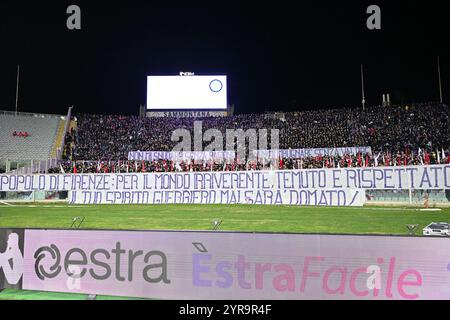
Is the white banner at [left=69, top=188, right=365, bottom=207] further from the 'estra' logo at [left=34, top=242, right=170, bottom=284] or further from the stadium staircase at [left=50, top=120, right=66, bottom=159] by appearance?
the stadium staircase at [left=50, top=120, right=66, bottom=159]

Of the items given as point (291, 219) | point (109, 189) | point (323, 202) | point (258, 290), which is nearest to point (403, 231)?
point (291, 219)

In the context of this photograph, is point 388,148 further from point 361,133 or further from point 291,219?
point 291,219

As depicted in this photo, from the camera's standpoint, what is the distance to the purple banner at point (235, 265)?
19.6 feet

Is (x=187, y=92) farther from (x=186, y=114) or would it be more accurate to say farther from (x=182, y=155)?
(x=182, y=155)

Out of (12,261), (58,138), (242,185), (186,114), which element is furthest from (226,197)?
(58,138)

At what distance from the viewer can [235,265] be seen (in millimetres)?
6477

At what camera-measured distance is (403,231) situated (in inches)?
482

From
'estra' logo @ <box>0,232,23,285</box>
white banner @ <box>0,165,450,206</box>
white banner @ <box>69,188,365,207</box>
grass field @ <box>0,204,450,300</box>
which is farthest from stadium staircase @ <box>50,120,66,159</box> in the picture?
'estra' logo @ <box>0,232,23,285</box>

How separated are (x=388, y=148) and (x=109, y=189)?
85.2 feet

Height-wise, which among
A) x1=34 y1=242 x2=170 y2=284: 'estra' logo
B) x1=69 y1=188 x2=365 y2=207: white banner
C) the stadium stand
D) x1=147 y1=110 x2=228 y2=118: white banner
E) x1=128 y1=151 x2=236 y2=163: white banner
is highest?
x1=147 y1=110 x2=228 y2=118: white banner

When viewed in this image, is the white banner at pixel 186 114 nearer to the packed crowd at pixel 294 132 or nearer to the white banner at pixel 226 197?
the packed crowd at pixel 294 132

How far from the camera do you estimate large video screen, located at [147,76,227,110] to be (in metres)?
47.9

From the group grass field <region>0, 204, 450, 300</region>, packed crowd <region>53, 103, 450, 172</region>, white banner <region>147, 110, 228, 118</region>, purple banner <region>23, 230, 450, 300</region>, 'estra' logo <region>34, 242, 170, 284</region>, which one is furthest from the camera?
white banner <region>147, 110, 228, 118</region>

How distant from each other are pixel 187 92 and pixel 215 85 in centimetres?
367
